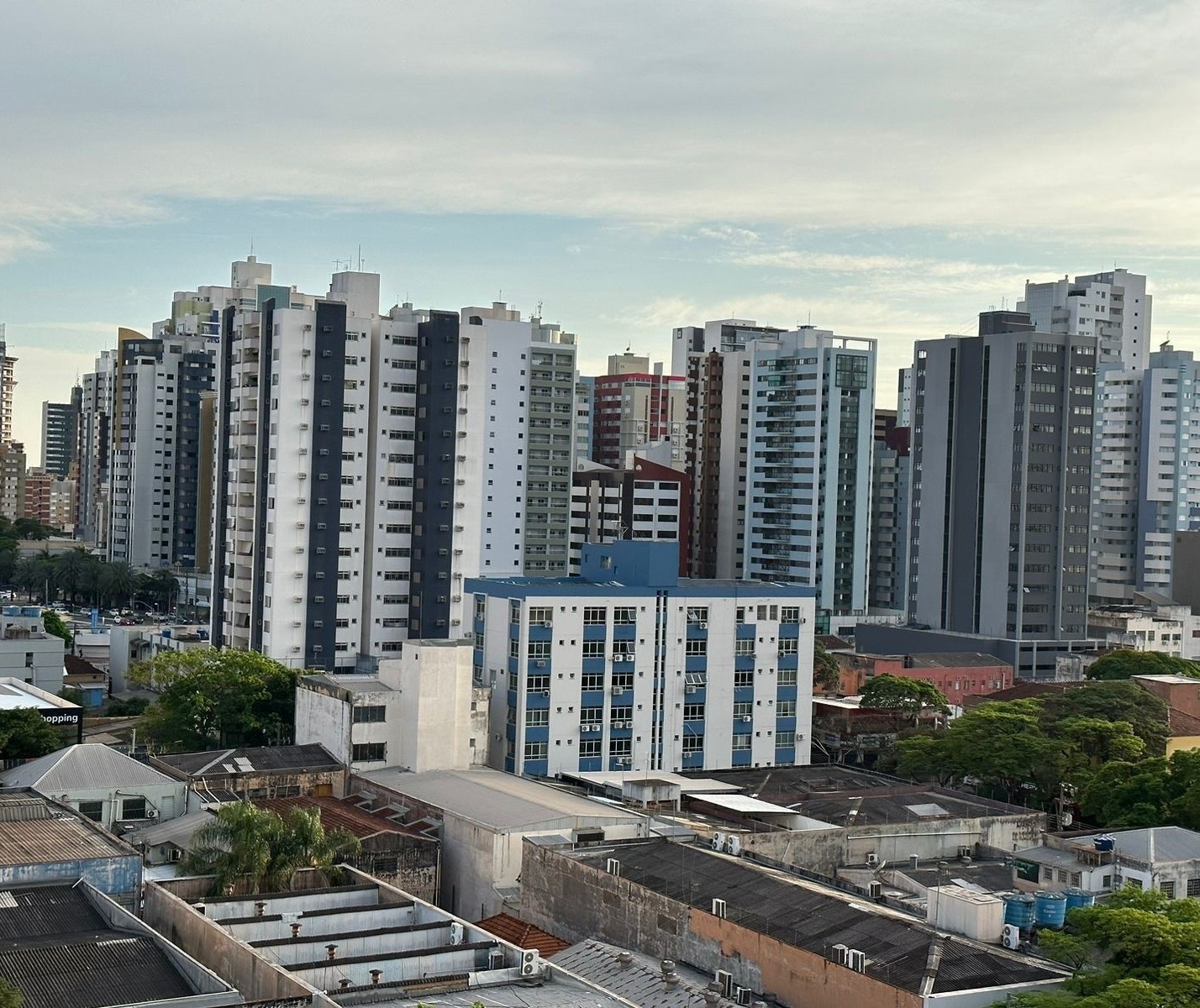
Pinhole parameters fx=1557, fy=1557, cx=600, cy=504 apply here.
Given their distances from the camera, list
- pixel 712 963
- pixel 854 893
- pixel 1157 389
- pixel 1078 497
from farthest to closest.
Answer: pixel 1157 389 → pixel 1078 497 → pixel 854 893 → pixel 712 963

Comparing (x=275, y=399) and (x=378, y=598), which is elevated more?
(x=275, y=399)

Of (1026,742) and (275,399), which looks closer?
(1026,742)

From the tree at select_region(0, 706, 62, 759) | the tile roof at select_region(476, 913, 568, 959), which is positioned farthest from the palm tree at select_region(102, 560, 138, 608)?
the tile roof at select_region(476, 913, 568, 959)

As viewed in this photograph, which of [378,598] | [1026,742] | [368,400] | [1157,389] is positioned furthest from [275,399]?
[1157,389]

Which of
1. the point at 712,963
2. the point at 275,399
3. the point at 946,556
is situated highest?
the point at 275,399

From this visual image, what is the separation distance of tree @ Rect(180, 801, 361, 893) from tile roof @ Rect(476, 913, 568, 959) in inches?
179

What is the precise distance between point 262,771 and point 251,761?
104 cm

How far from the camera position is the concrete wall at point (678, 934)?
31.1 metres

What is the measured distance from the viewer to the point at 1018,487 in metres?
95.2

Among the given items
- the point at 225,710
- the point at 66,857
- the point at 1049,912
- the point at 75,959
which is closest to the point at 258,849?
the point at 66,857

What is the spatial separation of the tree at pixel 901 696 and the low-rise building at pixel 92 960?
1735 inches

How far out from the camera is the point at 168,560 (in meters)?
144

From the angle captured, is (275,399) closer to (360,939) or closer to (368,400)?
(368,400)

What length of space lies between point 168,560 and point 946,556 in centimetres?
7662
